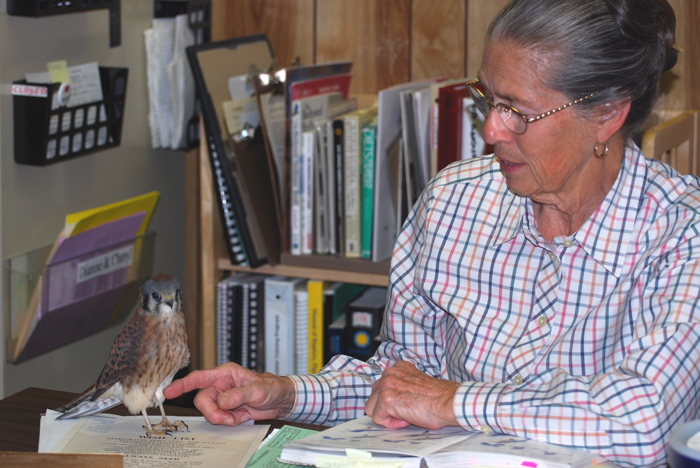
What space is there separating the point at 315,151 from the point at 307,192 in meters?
0.10

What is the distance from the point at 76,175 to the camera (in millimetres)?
1979

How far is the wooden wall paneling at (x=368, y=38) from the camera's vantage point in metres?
2.19

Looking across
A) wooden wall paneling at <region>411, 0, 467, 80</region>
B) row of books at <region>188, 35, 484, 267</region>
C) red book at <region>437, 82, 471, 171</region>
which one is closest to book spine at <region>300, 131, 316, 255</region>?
row of books at <region>188, 35, 484, 267</region>

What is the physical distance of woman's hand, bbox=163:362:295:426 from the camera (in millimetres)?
1112

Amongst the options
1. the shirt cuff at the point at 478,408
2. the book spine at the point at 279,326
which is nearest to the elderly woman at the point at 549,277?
the shirt cuff at the point at 478,408

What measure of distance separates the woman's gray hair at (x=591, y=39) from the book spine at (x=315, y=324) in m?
1.05

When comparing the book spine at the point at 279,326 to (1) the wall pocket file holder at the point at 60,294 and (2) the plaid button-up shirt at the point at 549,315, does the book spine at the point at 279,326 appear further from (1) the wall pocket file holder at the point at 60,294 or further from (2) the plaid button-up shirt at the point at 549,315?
(2) the plaid button-up shirt at the point at 549,315

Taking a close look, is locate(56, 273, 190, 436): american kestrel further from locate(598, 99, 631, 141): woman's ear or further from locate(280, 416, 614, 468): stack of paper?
locate(598, 99, 631, 141): woman's ear

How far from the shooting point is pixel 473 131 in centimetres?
193

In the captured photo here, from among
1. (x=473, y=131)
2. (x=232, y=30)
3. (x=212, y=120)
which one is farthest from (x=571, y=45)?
(x=232, y=30)

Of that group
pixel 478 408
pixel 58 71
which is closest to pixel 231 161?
pixel 58 71

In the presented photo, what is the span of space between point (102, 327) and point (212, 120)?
531 mm

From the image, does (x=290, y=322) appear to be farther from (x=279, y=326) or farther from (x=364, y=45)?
(x=364, y=45)

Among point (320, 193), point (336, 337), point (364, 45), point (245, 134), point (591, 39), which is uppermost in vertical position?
point (364, 45)
